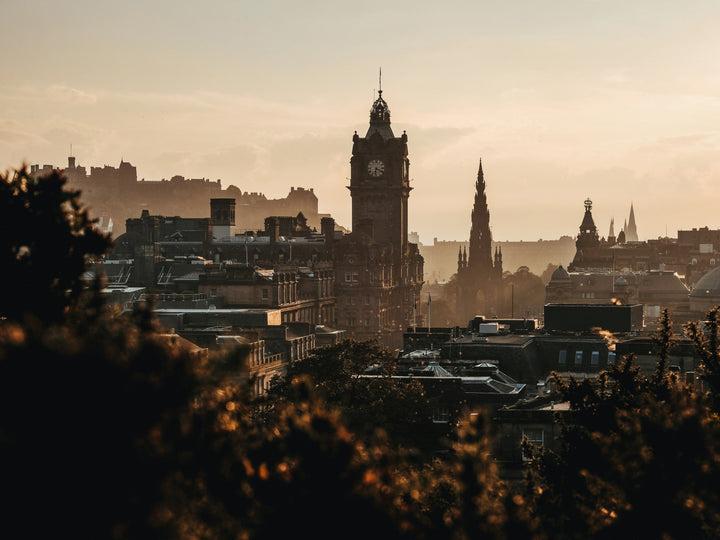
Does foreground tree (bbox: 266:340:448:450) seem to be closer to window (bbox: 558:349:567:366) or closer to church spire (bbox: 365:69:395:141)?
window (bbox: 558:349:567:366)

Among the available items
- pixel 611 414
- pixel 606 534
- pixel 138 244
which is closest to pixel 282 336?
pixel 138 244

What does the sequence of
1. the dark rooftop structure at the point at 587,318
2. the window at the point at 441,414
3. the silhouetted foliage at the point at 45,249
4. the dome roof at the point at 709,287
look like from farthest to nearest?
1. the dome roof at the point at 709,287
2. the dark rooftop structure at the point at 587,318
3. the window at the point at 441,414
4. the silhouetted foliage at the point at 45,249

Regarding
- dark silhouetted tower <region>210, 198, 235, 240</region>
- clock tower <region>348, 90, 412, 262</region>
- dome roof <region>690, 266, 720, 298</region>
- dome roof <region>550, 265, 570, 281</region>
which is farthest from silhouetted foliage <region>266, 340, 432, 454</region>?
dome roof <region>550, 265, 570, 281</region>

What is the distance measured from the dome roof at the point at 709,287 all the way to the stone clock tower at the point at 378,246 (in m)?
35.3

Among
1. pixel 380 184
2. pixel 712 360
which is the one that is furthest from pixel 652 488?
pixel 380 184

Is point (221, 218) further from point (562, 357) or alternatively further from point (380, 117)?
point (562, 357)

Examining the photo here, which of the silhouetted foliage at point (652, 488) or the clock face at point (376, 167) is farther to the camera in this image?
the clock face at point (376, 167)

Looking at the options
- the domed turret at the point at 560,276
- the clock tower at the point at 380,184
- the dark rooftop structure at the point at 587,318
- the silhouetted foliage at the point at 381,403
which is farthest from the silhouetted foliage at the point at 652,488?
the domed turret at the point at 560,276

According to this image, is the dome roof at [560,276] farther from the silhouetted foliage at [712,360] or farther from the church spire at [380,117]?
the silhouetted foliage at [712,360]

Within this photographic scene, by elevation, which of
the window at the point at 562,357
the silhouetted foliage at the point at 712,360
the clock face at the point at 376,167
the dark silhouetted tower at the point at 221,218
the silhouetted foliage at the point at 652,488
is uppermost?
the clock face at the point at 376,167

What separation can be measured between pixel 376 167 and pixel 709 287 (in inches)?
1706

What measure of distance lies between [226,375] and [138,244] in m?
130

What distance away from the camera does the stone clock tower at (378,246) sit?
6033 inches

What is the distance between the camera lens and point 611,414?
103ft
